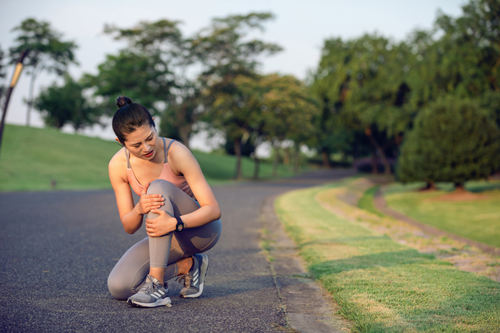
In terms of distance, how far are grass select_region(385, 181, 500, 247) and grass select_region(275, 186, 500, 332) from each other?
701 cm

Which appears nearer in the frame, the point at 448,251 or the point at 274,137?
the point at 448,251

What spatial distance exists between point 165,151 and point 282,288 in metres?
1.79

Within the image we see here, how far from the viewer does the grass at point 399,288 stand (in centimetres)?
298

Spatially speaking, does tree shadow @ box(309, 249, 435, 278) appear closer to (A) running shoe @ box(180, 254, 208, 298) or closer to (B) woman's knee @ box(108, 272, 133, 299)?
(A) running shoe @ box(180, 254, 208, 298)

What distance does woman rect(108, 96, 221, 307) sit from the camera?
10.6 ft

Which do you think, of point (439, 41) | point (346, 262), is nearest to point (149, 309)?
point (346, 262)

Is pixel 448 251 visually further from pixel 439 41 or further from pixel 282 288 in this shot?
pixel 439 41

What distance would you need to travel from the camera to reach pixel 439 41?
2962cm

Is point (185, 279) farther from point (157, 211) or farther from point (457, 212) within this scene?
point (457, 212)

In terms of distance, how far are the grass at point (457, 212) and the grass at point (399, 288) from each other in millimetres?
7009

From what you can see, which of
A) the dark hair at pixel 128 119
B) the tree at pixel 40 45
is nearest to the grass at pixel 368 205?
the dark hair at pixel 128 119

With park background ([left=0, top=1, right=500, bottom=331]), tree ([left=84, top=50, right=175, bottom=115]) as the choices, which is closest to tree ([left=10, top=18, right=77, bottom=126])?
park background ([left=0, top=1, right=500, bottom=331])

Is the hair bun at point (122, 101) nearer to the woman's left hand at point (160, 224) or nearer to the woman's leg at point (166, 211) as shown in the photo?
the woman's leg at point (166, 211)

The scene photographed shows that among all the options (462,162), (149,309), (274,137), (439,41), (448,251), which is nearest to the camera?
(149,309)
